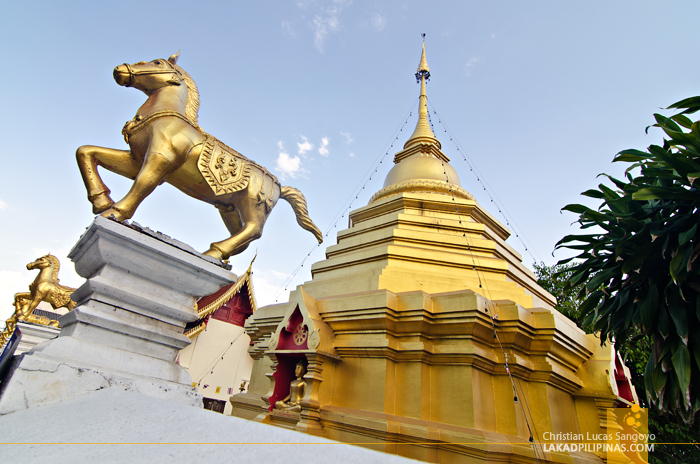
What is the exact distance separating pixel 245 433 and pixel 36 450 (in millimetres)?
569

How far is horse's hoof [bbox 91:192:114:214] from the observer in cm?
274

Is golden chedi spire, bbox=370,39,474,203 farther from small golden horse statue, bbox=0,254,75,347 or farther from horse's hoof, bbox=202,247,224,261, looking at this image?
small golden horse statue, bbox=0,254,75,347

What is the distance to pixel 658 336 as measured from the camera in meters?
3.36

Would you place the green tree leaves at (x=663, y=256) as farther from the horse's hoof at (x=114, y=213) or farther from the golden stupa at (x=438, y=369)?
the horse's hoof at (x=114, y=213)

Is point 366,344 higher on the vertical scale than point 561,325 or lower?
lower

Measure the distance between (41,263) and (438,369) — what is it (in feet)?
33.1

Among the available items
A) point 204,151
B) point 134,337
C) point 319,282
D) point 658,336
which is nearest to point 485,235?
point 319,282

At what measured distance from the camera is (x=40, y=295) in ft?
30.3

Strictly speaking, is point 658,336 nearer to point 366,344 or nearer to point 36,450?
point 366,344

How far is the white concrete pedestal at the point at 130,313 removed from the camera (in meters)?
1.82

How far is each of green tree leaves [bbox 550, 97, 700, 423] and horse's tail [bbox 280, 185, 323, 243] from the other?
283 centimetres

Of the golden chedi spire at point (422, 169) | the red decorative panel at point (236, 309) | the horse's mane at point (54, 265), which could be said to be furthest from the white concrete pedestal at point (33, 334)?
the red decorative panel at point (236, 309)

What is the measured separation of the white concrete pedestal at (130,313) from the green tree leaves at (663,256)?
11.2ft

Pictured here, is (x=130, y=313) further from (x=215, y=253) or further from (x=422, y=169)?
(x=422, y=169)
